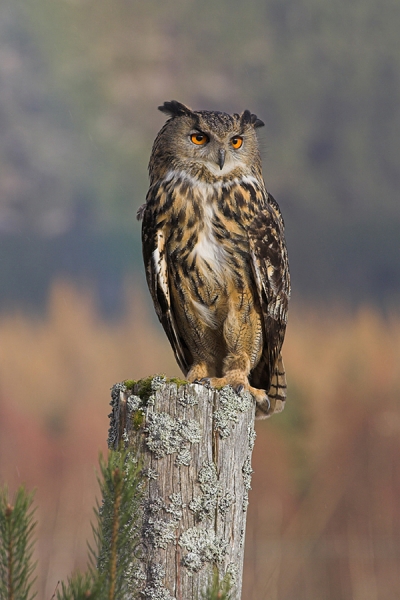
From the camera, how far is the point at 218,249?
2102 millimetres

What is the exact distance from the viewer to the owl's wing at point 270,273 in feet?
6.95

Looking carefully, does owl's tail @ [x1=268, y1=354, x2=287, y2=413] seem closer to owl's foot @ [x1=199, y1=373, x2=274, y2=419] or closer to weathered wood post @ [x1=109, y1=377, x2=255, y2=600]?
owl's foot @ [x1=199, y1=373, x2=274, y2=419]

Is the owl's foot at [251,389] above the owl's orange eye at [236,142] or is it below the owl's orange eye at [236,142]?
below

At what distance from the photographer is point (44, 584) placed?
2600mm

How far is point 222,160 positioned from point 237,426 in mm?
996

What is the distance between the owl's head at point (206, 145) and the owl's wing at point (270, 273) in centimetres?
17

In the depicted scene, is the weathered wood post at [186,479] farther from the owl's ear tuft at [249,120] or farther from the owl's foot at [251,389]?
the owl's ear tuft at [249,120]

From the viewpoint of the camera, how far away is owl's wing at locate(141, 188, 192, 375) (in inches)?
84.6

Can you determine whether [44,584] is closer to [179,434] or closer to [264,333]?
[264,333]

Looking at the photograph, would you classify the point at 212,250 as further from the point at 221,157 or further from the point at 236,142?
the point at 236,142

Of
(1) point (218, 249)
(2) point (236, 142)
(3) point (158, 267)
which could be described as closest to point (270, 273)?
(1) point (218, 249)

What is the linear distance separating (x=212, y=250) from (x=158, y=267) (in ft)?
0.60

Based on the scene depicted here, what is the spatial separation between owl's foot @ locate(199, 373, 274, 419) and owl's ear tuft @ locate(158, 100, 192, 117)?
88 centimetres

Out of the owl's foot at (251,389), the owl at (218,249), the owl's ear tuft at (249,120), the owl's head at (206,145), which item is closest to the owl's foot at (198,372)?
the owl at (218,249)
